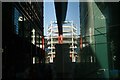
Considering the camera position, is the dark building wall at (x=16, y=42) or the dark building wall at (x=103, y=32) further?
the dark building wall at (x=103, y=32)

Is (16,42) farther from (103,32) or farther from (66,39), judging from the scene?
(103,32)

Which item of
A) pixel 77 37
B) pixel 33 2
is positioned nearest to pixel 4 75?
pixel 77 37

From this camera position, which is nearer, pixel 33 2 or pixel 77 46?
pixel 77 46

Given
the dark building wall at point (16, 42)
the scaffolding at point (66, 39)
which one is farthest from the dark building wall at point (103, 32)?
the dark building wall at point (16, 42)

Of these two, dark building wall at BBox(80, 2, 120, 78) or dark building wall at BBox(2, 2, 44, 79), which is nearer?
dark building wall at BBox(2, 2, 44, 79)

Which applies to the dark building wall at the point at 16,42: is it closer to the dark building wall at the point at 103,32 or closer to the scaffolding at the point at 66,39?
the scaffolding at the point at 66,39

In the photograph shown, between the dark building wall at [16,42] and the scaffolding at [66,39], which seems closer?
the dark building wall at [16,42]

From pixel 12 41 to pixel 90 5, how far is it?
184cm

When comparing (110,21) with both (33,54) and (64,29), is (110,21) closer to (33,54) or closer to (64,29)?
(64,29)

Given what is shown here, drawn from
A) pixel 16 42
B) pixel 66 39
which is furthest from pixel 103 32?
pixel 16 42

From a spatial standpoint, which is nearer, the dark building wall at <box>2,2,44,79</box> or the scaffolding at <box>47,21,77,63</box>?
the dark building wall at <box>2,2,44,79</box>

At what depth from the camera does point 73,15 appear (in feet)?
23.6

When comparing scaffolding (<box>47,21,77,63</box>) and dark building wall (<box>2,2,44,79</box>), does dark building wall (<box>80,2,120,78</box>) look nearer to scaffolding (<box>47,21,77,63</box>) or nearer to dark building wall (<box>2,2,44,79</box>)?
scaffolding (<box>47,21,77,63</box>)

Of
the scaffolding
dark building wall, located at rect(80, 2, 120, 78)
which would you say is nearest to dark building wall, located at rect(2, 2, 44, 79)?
the scaffolding
